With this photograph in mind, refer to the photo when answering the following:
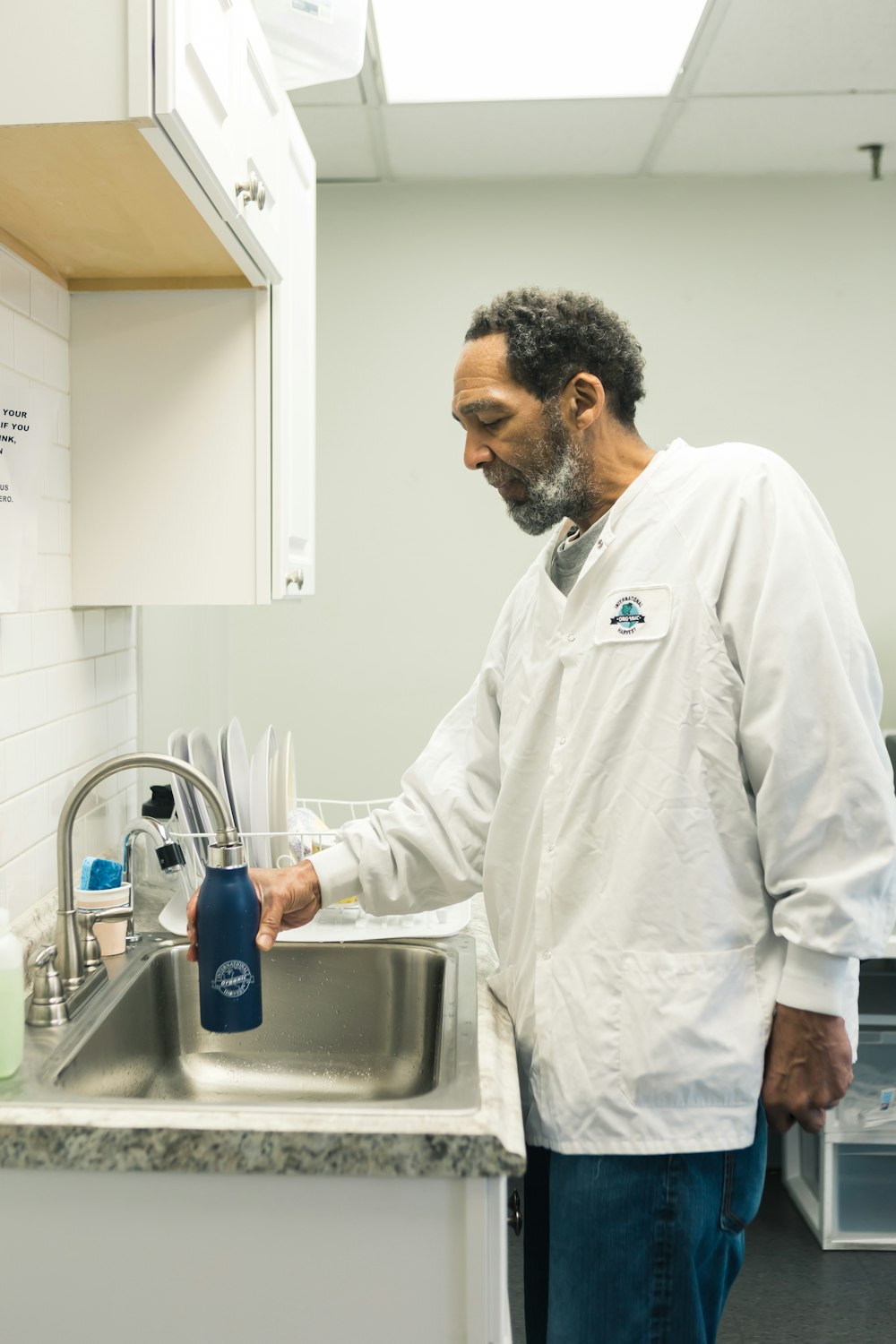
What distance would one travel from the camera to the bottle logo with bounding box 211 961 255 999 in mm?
1237

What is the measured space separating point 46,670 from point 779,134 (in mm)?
2339

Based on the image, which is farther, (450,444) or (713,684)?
(450,444)

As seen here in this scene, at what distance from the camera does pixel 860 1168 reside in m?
2.55

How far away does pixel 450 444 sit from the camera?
3154mm

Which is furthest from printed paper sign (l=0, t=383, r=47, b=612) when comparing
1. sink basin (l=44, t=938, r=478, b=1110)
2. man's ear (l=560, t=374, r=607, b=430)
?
man's ear (l=560, t=374, r=607, b=430)

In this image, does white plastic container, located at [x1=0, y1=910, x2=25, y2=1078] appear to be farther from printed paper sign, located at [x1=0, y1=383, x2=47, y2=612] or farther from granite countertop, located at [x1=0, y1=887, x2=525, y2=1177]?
printed paper sign, located at [x1=0, y1=383, x2=47, y2=612]

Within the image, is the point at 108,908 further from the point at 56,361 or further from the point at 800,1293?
the point at 800,1293

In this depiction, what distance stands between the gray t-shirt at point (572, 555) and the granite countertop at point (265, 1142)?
70 cm

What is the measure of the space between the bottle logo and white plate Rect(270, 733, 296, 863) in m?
0.51

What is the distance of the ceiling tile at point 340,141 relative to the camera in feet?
8.66

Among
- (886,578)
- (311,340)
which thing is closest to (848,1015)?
(311,340)

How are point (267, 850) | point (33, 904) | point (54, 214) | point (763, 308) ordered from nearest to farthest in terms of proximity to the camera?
point (54, 214) → point (33, 904) → point (267, 850) → point (763, 308)

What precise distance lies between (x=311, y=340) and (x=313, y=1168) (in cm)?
151

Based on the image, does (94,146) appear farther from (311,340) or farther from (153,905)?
(153,905)
